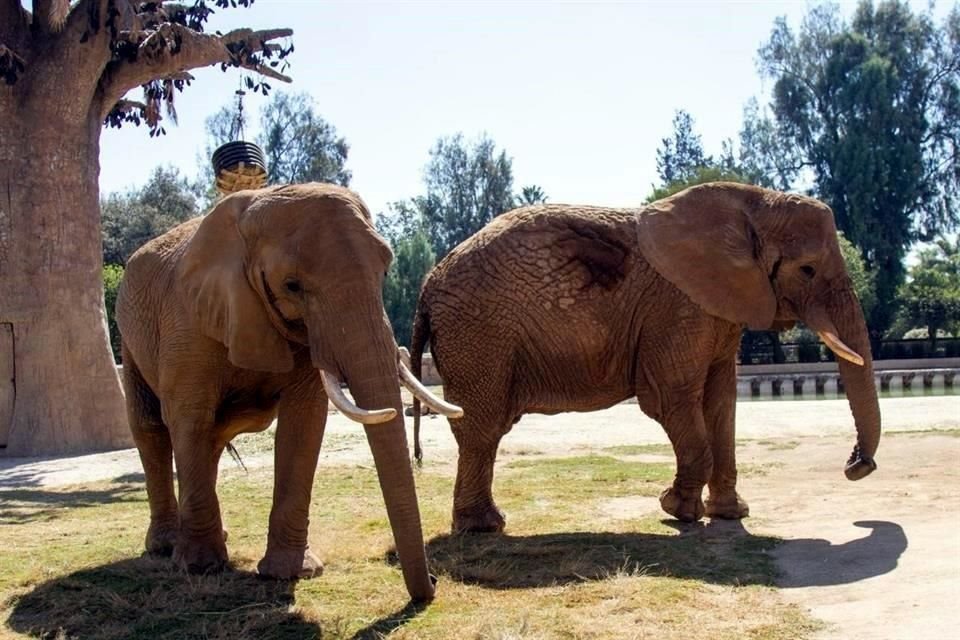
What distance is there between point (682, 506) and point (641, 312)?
1377mm

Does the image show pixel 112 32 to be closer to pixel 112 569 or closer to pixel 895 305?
pixel 112 569

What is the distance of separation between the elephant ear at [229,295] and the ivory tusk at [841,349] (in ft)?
12.3

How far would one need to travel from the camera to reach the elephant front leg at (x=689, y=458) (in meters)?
7.39

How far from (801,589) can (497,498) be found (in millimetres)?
3999

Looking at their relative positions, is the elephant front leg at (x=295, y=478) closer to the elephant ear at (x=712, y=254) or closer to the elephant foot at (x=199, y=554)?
the elephant foot at (x=199, y=554)

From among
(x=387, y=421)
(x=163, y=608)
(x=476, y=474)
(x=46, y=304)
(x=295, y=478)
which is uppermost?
(x=46, y=304)

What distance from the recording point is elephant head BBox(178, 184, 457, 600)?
4.85 m

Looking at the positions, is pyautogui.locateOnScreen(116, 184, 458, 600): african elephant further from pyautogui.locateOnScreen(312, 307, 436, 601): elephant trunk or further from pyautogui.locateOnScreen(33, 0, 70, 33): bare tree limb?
pyautogui.locateOnScreen(33, 0, 70, 33): bare tree limb

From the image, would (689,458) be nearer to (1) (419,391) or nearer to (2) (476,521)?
(2) (476,521)

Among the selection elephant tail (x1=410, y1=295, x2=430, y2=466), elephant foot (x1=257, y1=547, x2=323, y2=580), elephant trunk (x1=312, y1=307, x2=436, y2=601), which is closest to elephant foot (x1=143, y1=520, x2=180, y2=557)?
elephant foot (x1=257, y1=547, x2=323, y2=580)

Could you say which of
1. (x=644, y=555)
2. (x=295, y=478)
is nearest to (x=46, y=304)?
(x=295, y=478)

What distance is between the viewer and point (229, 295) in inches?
217

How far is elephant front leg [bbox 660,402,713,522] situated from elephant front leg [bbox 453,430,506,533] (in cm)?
121

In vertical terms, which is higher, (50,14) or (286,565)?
(50,14)
